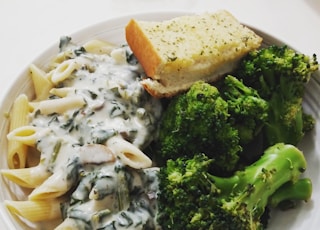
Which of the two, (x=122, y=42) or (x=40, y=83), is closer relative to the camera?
(x=40, y=83)

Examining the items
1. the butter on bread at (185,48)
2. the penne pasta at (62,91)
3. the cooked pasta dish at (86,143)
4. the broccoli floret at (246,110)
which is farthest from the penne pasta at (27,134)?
the broccoli floret at (246,110)

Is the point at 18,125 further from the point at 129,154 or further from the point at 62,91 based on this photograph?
the point at 129,154

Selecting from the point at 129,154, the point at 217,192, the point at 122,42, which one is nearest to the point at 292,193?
the point at 217,192

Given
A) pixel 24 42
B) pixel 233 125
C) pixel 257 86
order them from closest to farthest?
1. pixel 233 125
2. pixel 257 86
3. pixel 24 42

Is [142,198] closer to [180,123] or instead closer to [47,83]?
[180,123]

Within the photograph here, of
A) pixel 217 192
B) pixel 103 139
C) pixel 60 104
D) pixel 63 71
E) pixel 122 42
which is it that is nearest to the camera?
pixel 217 192

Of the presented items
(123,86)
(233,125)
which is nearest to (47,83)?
(123,86)

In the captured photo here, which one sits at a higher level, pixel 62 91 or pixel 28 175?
pixel 62 91
